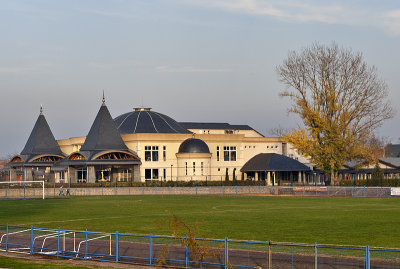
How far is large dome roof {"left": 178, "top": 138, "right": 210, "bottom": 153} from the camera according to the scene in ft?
370

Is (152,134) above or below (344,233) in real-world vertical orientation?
above

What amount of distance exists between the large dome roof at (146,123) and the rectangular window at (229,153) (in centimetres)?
773

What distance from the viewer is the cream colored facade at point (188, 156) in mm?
112312

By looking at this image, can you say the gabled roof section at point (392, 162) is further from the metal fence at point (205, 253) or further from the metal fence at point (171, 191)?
the metal fence at point (205, 253)

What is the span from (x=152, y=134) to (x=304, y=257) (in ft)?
277

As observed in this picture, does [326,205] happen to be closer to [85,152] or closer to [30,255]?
[30,255]

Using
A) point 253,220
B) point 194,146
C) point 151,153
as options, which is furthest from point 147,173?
point 253,220

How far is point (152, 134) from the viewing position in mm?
112562

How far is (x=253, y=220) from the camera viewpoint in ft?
163

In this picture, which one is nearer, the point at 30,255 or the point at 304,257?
the point at 304,257

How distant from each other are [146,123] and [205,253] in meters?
93.5

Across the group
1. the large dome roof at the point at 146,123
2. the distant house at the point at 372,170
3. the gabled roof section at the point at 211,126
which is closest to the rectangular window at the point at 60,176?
the large dome roof at the point at 146,123

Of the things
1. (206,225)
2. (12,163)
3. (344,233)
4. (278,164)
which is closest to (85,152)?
(12,163)

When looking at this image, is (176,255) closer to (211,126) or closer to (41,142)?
(41,142)
